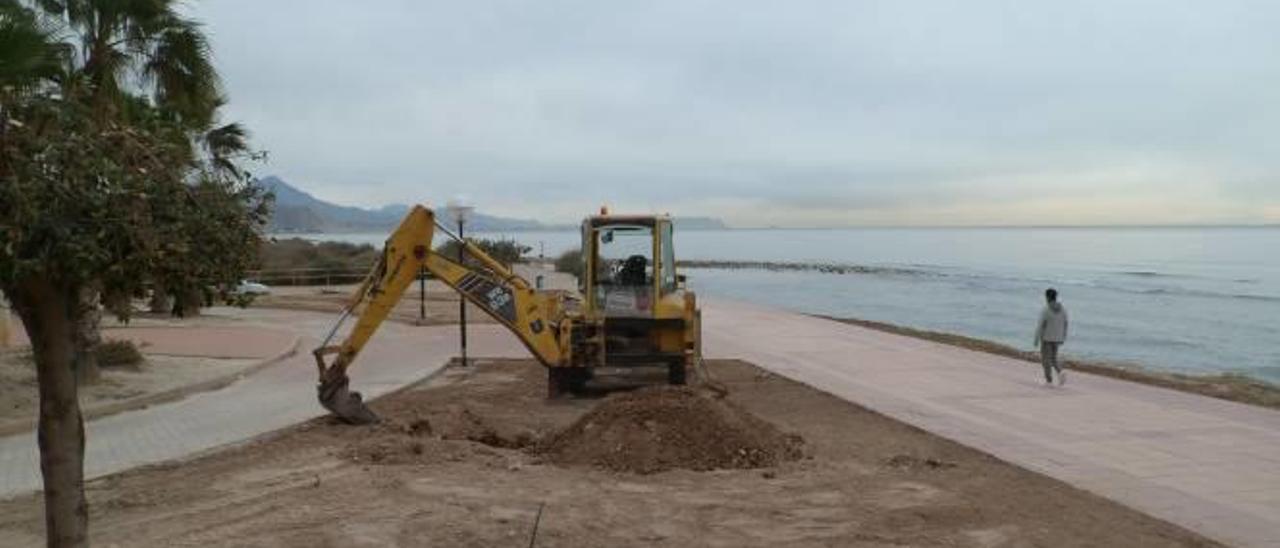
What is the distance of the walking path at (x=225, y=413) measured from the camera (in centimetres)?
1074

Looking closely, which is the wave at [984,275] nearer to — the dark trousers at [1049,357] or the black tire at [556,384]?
the dark trousers at [1049,357]

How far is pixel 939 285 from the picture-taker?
79.4 m

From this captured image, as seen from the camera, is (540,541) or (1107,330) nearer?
(540,541)

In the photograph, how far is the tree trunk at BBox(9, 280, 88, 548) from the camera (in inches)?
200

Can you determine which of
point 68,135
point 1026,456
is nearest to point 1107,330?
point 1026,456

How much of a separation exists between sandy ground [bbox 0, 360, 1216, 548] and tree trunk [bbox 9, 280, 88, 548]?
5.60 feet

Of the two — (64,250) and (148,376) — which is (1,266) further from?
(148,376)

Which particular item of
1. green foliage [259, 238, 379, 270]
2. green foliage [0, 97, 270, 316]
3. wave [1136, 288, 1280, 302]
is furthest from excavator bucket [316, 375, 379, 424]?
wave [1136, 288, 1280, 302]

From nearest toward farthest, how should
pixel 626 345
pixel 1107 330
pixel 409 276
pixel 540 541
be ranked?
pixel 540 541 < pixel 409 276 < pixel 626 345 < pixel 1107 330

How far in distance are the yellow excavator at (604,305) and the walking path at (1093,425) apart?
2442 mm

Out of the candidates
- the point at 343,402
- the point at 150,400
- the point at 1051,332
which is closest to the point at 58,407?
the point at 343,402

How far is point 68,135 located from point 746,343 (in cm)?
2107

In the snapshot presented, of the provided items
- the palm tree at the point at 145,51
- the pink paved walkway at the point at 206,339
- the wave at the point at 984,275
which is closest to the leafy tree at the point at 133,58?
the palm tree at the point at 145,51

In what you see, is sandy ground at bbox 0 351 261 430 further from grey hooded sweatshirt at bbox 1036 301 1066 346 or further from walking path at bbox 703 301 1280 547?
grey hooded sweatshirt at bbox 1036 301 1066 346
